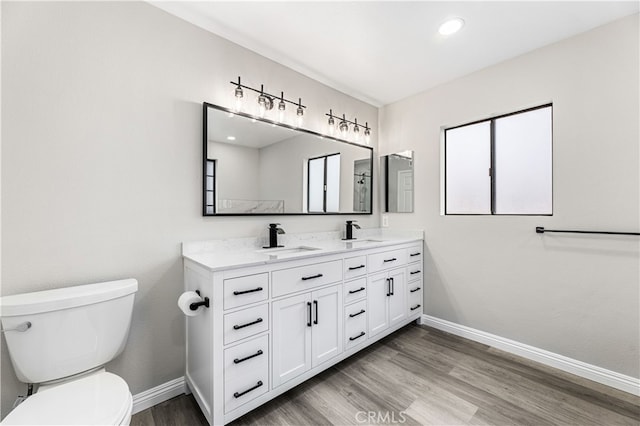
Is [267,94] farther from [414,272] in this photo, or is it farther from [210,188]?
[414,272]

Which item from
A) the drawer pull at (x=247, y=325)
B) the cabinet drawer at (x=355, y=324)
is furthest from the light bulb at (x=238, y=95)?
the cabinet drawer at (x=355, y=324)

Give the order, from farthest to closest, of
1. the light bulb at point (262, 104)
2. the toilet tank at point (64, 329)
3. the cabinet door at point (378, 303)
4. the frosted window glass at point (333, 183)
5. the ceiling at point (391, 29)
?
the frosted window glass at point (333, 183) → the cabinet door at point (378, 303) → the light bulb at point (262, 104) → the ceiling at point (391, 29) → the toilet tank at point (64, 329)

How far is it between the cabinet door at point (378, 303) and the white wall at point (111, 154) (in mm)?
1178

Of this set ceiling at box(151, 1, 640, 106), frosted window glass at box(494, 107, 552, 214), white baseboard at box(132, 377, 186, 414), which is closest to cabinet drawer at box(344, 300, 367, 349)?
white baseboard at box(132, 377, 186, 414)

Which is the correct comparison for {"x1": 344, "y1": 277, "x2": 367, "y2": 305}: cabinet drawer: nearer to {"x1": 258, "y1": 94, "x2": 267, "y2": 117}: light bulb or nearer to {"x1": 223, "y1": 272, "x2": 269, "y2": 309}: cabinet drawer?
{"x1": 223, "y1": 272, "x2": 269, "y2": 309}: cabinet drawer

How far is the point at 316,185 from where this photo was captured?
2500 mm

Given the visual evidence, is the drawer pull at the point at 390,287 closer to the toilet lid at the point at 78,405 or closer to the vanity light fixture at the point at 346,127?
the vanity light fixture at the point at 346,127

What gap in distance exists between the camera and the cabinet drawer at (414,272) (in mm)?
2607

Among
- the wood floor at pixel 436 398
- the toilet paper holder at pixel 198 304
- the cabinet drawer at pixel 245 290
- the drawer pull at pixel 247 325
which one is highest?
the cabinet drawer at pixel 245 290

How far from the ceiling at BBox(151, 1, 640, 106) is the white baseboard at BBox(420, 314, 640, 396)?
2.35 m

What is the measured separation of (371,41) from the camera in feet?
6.64

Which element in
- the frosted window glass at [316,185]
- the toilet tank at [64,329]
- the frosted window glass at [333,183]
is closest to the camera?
the toilet tank at [64,329]

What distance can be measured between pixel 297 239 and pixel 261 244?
1.13 feet

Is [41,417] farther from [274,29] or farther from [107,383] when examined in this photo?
[274,29]
